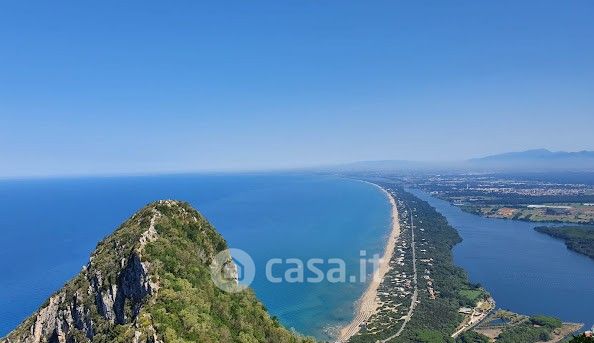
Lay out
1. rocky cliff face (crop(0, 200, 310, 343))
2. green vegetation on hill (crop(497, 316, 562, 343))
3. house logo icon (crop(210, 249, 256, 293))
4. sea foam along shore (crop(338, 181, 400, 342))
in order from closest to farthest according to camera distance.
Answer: rocky cliff face (crop(0, 200, 310, 343)) < house logo icon (crop(210, 249, 256, 293)) < green vegetation on hill (crop(497, 316, 562, 343)) < sea foam along shore (crop(338, 181, 400, 342))

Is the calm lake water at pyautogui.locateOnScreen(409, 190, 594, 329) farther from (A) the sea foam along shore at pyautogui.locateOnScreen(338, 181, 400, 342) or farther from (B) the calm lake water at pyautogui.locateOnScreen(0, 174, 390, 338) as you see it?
(B) the calm lake water at pyautogui.locateOnScreen(0, 174, 390, 338)

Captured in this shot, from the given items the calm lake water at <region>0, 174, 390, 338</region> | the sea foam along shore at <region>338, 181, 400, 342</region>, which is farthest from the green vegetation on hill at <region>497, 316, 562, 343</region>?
the calm lake water at <region>0, 174, 390, 338</region>

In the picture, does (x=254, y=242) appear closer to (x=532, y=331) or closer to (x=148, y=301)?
(x=532, y=331)

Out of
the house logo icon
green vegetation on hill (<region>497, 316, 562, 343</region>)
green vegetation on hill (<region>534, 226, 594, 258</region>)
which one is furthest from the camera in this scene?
green vegetation on hill (<region>534, 226, 594, 258</region>)

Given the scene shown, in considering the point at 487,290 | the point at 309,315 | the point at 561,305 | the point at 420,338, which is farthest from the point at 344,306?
the point at 561,305

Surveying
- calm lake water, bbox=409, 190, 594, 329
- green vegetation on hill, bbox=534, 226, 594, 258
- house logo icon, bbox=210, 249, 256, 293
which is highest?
house logo icon, bbox=210, 249, 256, 293

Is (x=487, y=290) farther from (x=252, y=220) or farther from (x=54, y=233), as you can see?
(x=54, y=233)
